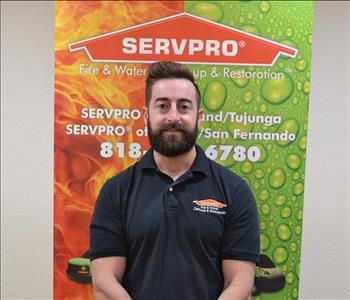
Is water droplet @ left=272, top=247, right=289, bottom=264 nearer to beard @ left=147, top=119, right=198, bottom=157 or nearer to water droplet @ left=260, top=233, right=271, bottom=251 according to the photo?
water droplet @ left=260, top=233, right=271, bottom=251

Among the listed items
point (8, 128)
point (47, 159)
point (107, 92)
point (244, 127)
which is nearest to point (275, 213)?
point (244, 127)

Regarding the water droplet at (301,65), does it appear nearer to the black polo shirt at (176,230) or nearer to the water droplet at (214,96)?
the water droplet at (214,96)

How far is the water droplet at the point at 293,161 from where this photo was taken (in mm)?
1934

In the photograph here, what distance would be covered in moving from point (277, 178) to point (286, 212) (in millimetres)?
169

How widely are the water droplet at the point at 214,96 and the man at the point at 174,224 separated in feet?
1.25

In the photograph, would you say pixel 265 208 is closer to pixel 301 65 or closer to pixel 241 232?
pixel 241 232

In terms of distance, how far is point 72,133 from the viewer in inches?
76.3

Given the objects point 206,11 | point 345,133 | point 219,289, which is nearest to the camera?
point 219,289

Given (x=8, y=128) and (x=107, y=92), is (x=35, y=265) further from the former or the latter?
(x=107, y=92)

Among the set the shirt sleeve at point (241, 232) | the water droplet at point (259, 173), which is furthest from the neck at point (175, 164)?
the water droplet at point (259, 173)

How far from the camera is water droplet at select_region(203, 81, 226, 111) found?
1.92m

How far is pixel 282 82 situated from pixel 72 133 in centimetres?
102

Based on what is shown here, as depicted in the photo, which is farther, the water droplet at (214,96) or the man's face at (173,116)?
the water droplet at (214,96)

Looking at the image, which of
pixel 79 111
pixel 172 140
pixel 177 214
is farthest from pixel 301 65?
pixel 79 111
